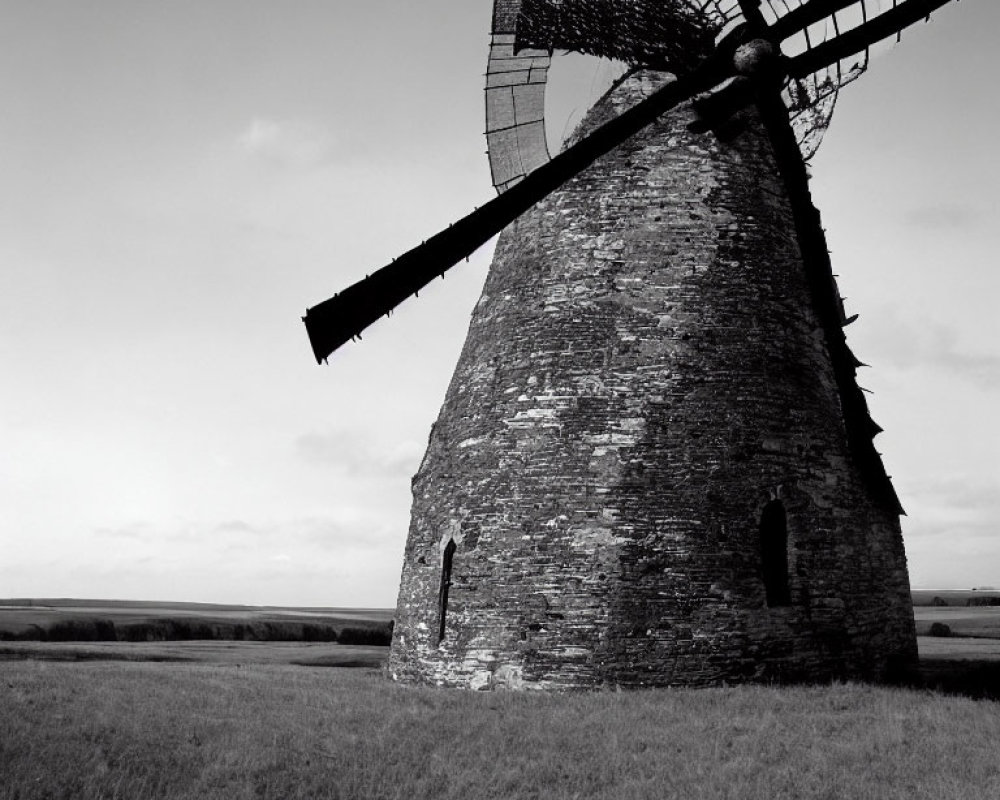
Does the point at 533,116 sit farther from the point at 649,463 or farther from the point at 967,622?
the point at 967,622

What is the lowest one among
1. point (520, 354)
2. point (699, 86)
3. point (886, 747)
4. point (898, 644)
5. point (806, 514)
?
point (886, 747)

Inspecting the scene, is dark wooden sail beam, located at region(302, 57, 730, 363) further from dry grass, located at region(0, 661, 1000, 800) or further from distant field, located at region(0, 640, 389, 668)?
distant field, located at region(0, 640, 389, 668)

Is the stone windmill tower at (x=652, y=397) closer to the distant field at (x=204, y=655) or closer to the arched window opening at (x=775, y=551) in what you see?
the arched window opening at (x=775, y=551)

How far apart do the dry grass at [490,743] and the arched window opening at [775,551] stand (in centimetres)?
133

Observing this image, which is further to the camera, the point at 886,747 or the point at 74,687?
the point at 74,687

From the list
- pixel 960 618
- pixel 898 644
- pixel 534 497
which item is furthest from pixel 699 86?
pixel 960 618

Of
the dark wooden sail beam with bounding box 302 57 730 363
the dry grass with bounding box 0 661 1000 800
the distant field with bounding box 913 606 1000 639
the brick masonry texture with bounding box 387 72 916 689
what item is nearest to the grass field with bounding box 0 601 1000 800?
the dry grass with bounding box 0 661 1000 800

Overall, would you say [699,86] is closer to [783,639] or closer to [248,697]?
[783,639]

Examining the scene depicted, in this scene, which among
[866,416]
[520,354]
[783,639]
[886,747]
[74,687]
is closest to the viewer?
[886,747]

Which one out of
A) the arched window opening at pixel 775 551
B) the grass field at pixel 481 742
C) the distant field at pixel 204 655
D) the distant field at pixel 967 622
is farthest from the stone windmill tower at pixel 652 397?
the distant field at pixel 967 622

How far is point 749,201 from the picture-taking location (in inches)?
475

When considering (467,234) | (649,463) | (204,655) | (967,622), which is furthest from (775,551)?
(967,622)

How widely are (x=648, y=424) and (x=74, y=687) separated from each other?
7.10 m

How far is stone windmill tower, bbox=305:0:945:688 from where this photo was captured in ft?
33.2
